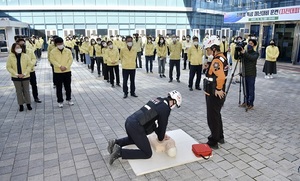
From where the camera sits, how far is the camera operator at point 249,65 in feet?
20.9

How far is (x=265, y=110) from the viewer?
261 inches

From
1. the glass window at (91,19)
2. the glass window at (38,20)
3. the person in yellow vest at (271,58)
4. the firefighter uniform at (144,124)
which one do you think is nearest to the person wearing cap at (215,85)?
A: the firefighter uniform at (144,124)

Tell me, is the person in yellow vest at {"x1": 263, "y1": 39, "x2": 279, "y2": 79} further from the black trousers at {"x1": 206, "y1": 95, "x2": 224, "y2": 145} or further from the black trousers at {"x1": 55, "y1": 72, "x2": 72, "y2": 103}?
the black trousers at {"x1": 55, "y1": 72, "x2": 72, "y2": 103}

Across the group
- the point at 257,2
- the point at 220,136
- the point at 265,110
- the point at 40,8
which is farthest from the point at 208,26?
the point at 220,136

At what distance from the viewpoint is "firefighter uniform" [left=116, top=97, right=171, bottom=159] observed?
367 centimetres

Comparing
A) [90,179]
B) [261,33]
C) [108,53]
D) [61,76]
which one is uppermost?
[261,33]

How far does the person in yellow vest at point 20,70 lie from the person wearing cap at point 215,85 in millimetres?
4948

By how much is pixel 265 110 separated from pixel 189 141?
10.3ft

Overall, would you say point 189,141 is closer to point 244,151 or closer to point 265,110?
point 244,151

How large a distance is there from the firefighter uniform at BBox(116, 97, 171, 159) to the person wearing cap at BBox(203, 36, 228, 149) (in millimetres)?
990

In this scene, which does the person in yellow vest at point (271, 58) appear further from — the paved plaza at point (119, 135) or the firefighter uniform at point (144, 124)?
the firefighter uniform at point (144, 124)

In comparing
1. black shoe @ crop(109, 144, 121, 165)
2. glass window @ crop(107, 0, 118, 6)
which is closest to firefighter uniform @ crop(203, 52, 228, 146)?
black shoe @ crop(109, 144, 121, 165)

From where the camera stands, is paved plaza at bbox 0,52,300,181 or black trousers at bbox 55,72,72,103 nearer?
paved plaza at bbox 0,52,300,181

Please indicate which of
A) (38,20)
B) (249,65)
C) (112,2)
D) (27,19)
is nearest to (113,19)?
(112,2)
